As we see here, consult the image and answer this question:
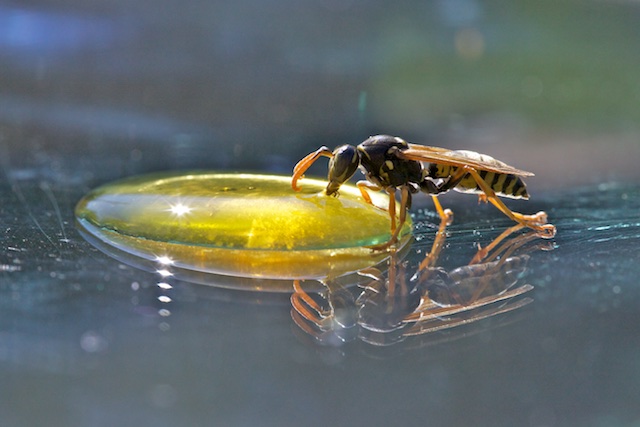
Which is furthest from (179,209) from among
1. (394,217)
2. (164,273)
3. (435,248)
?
(435,248)

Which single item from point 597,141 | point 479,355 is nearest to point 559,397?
point 479,355

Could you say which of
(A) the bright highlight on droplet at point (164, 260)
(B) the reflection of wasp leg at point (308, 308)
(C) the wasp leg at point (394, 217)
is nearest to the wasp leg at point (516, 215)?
(C) the wasp leg at point (394, 217)

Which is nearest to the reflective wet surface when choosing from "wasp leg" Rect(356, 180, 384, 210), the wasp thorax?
"wasp leg" Rect(356, 180, 384, 210)

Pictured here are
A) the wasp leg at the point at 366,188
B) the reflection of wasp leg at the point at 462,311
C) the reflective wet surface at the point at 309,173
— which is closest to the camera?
the reflective wet surface at the point at 309,173

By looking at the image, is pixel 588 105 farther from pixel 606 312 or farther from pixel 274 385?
pixel 274 385

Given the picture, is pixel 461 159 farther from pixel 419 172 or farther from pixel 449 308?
pixel 449 308

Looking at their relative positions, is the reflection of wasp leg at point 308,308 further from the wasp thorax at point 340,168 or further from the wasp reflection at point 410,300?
the wasp thorax at point 340,168

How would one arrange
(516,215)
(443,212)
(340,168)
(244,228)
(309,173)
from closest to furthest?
(244,228) < (340,168) < (516,215) < (443,212) < (309,173)
